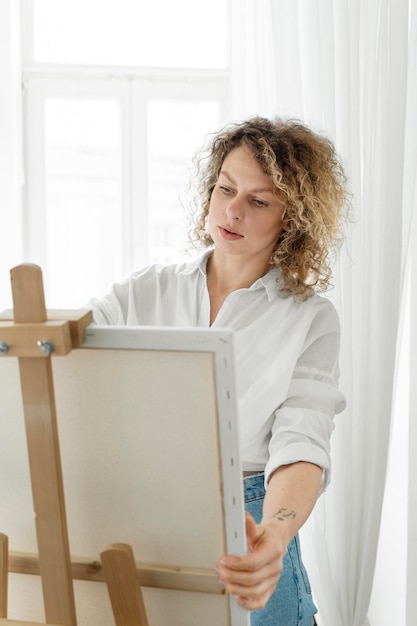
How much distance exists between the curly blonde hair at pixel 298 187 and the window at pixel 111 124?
4.54ft

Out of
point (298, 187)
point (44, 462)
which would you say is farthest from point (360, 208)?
point (44, 462)

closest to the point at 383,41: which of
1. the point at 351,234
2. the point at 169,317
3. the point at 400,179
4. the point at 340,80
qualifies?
the point at 340,80

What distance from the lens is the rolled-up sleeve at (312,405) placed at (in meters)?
1.20

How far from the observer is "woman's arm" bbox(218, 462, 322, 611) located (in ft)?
3.01

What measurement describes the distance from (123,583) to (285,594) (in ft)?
1.64

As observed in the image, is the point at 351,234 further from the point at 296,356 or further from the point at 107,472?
the point at 107,472

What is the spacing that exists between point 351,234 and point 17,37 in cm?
157

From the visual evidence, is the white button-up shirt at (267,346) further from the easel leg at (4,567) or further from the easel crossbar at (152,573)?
the easel leg at (4,567)

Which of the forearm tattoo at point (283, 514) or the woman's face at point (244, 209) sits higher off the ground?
the woman's face at point (244, 209)

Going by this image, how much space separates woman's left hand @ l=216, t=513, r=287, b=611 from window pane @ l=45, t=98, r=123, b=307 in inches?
80.8

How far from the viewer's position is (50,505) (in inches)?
37.4

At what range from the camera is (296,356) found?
134cm

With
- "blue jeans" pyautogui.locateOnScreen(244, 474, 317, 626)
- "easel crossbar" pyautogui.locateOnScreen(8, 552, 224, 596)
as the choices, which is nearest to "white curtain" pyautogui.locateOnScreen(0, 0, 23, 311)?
"blue jeans" pyautogui.locateOnScreen(244, 474, 317, 626)

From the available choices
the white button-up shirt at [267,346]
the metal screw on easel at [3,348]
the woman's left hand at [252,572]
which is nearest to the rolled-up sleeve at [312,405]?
the white button-up shirt at [267,346]
